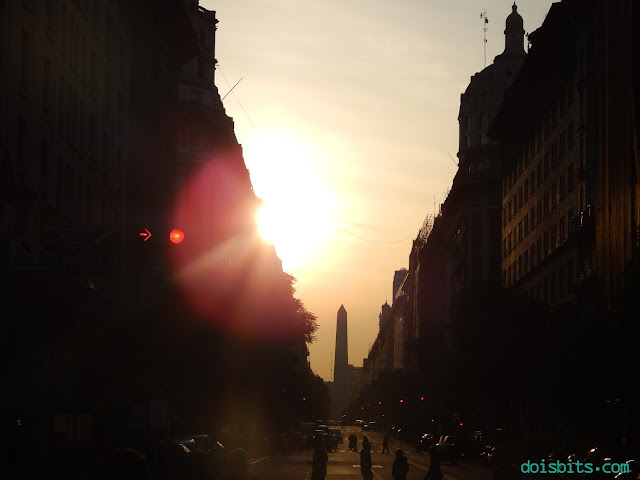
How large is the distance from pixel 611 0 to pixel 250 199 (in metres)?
101

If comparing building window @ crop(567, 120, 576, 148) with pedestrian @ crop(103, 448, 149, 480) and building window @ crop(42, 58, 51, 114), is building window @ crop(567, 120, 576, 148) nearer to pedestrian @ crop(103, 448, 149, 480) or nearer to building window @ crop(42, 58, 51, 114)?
building window @ crop(42, 58, 51, 114)

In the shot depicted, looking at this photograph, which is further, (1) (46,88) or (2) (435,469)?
(1) (46,88)

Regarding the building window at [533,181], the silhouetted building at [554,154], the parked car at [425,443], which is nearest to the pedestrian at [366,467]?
the silhouetted building at [554,154]

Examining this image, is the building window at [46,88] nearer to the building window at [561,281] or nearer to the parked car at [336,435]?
the building window at [561,281]

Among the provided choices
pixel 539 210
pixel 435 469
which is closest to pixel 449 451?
pixel 539 210

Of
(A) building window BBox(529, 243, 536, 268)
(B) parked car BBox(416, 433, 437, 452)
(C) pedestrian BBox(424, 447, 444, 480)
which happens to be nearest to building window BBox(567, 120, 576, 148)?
(A) building window BBox(529, 243, 536, 268)

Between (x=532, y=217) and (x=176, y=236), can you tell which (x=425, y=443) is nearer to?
(x=532, y=217)

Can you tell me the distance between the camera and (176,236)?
22.5 metres

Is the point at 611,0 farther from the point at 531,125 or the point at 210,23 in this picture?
the point at 210,23

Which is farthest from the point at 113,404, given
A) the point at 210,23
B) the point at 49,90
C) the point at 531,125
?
the point at 210,23

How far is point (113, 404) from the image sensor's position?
6538 centimetres

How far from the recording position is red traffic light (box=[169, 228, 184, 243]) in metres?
22.4

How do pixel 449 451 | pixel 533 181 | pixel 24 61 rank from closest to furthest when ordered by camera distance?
pixel 24 61, pixel 449 451, pixel 533 181

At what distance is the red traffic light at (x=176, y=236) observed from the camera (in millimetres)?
22406
